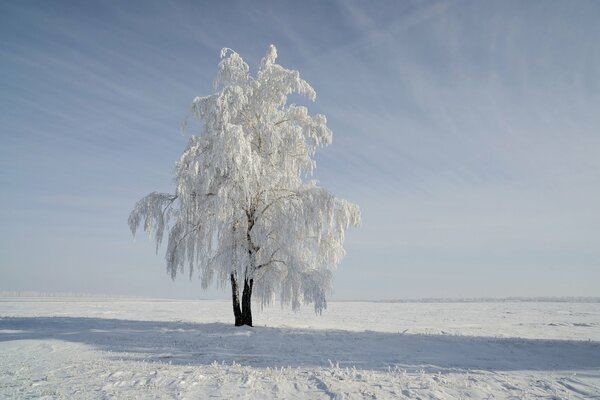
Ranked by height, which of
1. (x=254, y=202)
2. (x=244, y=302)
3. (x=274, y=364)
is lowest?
(x=274, y=364)

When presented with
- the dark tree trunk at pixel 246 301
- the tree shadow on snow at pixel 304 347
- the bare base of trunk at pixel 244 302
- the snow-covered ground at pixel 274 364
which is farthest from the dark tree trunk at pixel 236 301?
the snow-covered ground at pixel 274 364

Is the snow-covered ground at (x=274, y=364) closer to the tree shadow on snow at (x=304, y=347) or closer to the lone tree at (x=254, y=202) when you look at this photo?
the tree shadow on snow at (x=304, y=347)

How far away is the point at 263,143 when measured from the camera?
18531mm

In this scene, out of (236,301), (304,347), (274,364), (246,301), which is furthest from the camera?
(236,301)

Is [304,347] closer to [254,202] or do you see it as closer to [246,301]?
[246,301]

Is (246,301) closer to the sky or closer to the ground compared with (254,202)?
closer to the ground

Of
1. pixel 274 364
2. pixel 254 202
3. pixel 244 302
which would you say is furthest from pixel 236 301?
pixel 274 364

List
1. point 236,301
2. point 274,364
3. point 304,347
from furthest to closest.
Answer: point 236,301 → point 304,347 → point 274,364

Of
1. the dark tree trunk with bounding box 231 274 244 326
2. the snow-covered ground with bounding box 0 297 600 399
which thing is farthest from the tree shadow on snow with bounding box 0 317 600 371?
the dark tree trunk with bounding box 231 274 244 326

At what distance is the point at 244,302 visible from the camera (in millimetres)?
17547

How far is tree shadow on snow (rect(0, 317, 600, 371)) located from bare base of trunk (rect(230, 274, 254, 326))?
0.91 m

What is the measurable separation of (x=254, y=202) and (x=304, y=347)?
7.12 m

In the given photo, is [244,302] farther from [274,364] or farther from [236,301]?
[274,364]

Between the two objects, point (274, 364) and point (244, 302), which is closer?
point (274, 364)
